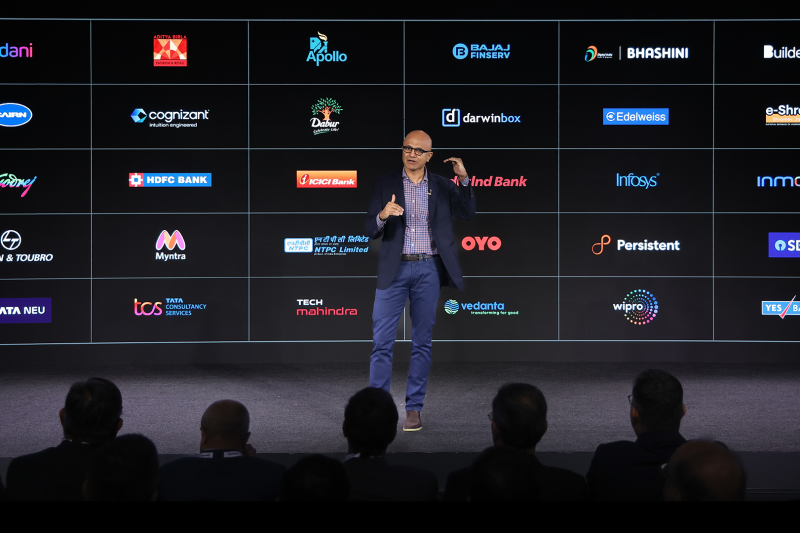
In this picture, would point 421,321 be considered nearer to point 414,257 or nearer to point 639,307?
point 414,257

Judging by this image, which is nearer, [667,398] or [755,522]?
[755,522]

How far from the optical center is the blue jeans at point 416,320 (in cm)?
318

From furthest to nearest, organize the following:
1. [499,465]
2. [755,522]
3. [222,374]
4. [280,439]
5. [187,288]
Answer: [187,288] < [222,374] < [280,439] < [499,465] < [755,522]

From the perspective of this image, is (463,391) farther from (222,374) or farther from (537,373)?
(222,374)

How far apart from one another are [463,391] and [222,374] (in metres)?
1.64
